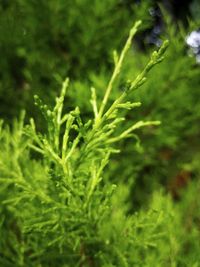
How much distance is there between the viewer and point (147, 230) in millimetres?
1690

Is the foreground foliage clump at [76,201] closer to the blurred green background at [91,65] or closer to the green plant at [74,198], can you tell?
the green plant at [74,198]

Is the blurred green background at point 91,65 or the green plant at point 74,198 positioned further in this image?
the blurred green background at point 91,65

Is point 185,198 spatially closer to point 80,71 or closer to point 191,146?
point 191,146

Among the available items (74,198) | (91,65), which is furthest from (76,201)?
(91,65)

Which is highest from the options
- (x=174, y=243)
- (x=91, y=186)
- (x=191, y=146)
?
(x=91, y=186)

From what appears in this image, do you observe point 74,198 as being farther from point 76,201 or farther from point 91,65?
point 91,65

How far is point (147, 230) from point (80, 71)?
1.27 metres

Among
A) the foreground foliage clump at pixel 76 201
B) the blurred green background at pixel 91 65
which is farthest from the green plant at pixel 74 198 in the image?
the blurred green background at pixel 91 65

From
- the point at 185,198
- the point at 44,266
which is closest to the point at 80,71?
the point at 185,198

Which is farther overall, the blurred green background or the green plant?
the blurred green background

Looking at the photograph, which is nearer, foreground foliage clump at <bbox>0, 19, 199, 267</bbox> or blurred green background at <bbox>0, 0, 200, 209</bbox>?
foreground foliage clump at <bbox>0, 19, 199, 267</bbox>

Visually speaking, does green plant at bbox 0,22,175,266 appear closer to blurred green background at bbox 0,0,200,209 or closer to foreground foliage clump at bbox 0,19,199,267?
foreground foliage clump at bbox 0,19,199,267

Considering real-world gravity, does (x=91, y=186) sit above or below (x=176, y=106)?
above

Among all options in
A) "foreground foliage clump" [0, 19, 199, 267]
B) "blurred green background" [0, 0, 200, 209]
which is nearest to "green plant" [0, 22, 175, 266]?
"foreground foliage clump" [0, 19, 199, 267]
